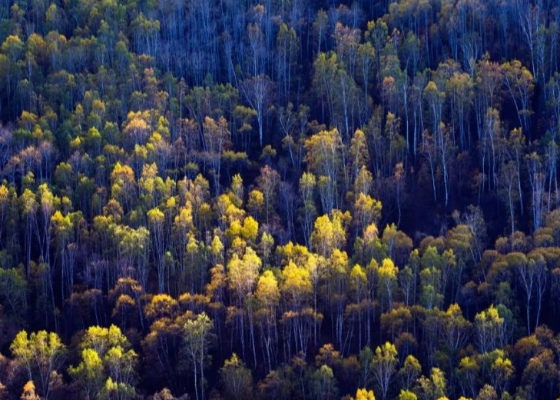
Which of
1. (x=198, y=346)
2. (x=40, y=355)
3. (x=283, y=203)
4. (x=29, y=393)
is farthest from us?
(x=283, y=203)

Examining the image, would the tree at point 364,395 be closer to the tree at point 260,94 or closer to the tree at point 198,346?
the tree at point 198,346

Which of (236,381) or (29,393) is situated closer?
(29,393)

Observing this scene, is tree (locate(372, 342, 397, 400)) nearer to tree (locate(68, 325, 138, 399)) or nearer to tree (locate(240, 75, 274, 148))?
tree (locate(68, 325, 138, 399))

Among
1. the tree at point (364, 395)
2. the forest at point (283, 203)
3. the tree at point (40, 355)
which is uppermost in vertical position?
the forest at point (283, 203)

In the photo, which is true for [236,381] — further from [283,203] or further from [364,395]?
[283,203]

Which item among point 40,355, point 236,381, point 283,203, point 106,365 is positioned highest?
point 283,203

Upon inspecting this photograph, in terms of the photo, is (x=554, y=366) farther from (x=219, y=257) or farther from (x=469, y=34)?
(x=469, y=34)

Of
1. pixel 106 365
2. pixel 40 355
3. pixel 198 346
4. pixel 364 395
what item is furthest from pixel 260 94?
pixel 364 395

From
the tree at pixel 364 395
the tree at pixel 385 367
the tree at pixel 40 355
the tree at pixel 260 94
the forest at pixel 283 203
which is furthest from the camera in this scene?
the tree at pixel 260 94

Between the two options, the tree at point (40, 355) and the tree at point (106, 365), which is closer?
the tree at point (106, 365)

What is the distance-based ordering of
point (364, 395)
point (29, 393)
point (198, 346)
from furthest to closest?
point (198, 346) → point (29, 393) → point (364, 395)

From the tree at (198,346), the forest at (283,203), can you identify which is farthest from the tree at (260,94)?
the tree at (198,346)
